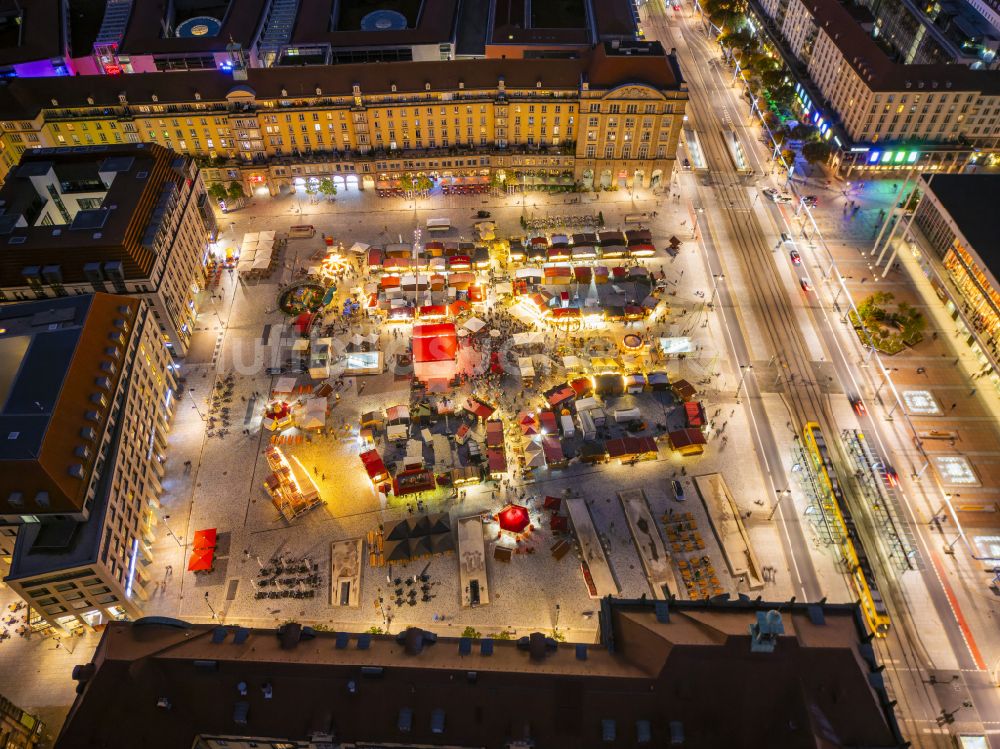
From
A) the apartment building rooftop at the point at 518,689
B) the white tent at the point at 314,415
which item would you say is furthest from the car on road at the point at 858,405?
the white tent at the point at 314,415

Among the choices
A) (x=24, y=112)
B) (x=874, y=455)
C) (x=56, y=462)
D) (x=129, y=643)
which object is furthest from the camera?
(x=24, y=112)

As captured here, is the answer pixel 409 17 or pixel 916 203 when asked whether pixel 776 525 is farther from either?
pixel 409 17

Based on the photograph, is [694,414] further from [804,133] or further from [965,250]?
[804,133]

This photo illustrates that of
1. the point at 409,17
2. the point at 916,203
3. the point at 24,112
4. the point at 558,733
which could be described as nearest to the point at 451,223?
the point at 409,17

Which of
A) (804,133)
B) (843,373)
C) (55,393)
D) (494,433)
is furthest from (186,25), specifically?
(843,373)

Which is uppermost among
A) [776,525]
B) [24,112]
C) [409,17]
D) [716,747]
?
[409,17]

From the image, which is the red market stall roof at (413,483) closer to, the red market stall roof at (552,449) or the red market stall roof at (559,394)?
the red market stall roof at (552,449)
